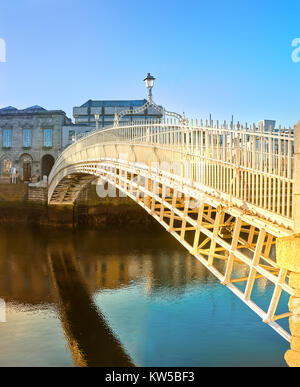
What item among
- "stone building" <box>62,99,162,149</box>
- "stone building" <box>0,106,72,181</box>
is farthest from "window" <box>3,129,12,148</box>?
"stone building" <box>62,99,162,149</box>

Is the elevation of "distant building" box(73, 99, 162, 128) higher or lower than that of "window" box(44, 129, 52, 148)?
higher

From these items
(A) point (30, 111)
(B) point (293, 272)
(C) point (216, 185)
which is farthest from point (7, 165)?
(B) point (293, 272)

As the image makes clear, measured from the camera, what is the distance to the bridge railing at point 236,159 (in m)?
6.34

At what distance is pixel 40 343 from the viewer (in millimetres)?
10031

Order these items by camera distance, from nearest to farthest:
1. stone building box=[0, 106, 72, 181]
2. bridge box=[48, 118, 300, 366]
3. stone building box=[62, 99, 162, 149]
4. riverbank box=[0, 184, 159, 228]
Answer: bridge box=[48, 118, 300, 366] < riverbank box=[0, 184, 159, 228] < stone building box=[0, 106, 72, 181] < stone building box=[62, 99, 162, 149]

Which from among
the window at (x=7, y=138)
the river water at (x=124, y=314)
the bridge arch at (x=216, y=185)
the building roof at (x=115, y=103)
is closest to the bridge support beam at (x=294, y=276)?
the bridge arch at (x=216, y=185)

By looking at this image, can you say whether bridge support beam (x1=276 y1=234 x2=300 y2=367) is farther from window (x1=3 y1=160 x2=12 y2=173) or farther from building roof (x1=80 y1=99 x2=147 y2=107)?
window (x1=3 y1=160 x2=12 y2=173)

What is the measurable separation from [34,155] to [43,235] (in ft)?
51.1

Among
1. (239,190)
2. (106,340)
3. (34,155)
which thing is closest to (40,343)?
(106,340)

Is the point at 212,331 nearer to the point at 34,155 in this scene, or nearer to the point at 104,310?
the point at 104,310

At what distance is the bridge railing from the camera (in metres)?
6.34

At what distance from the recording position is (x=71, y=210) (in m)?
27.8

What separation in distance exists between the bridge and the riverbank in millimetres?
11744

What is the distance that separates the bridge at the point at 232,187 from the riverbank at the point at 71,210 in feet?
38.5
